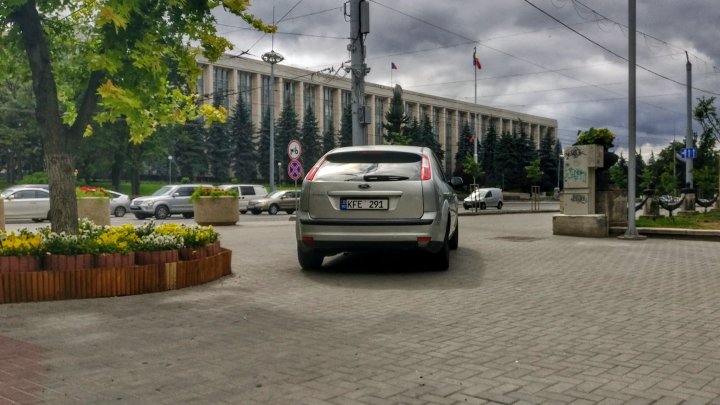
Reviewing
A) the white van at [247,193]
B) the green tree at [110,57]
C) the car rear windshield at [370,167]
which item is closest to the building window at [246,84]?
the white van at [247,193]

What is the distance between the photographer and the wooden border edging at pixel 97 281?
6258 mm

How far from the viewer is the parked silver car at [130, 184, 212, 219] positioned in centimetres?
2977

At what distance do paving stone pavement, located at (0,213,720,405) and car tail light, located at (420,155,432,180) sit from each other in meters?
1.29

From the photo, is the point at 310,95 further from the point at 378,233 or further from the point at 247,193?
the point at 378,233

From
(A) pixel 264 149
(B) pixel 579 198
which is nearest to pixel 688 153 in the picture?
(B) pixel 579 198

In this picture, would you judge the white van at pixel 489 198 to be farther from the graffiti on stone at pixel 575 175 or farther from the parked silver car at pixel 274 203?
the graffiti on stone at pixel 575 175

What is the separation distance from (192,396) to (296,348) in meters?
1.17

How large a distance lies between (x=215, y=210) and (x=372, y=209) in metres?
11.8

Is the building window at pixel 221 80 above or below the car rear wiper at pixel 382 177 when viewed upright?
above

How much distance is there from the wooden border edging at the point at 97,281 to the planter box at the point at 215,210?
11.6 m

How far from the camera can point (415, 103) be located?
120 metres

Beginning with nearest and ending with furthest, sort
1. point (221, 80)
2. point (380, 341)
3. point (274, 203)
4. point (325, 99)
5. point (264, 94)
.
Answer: point (380, 341) < point (274, 203) < point (221, 80) < point (264, 94) < point (325, 99)

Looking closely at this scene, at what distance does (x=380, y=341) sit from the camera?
481cm

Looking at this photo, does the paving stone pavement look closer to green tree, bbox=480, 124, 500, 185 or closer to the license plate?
the license plate
